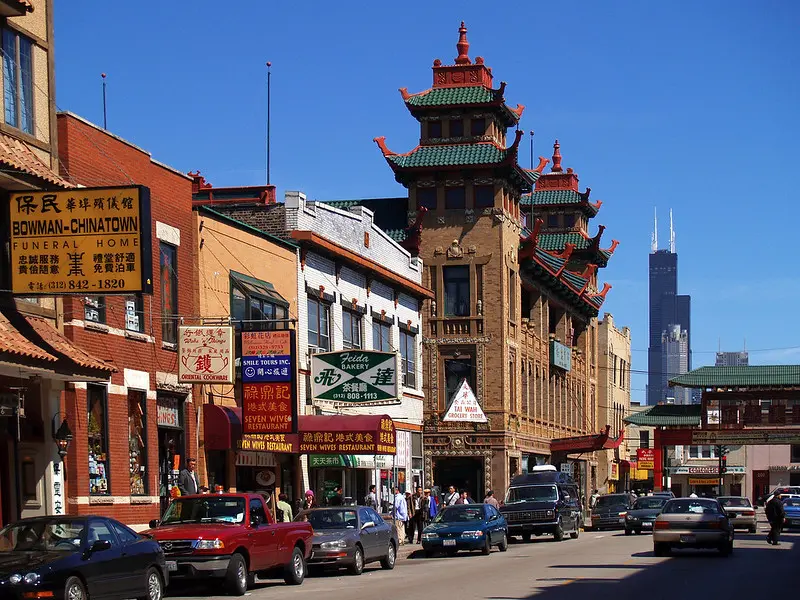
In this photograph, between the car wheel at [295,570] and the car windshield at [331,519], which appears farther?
the car windshield at [331,519]

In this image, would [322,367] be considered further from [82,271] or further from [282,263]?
[82,271]

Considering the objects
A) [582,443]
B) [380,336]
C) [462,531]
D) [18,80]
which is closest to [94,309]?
[18,80]

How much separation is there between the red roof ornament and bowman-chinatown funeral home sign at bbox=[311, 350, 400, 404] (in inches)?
1095

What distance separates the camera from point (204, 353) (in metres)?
30.5

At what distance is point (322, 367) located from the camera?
3816cm

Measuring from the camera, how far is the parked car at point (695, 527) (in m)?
31.9

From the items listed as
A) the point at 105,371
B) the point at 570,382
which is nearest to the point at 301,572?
the point at 105,371

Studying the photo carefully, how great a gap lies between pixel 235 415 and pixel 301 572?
806 centimetres

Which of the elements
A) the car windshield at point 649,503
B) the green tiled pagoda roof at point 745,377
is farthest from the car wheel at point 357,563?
the green tiled pagoda roof at point 745,377

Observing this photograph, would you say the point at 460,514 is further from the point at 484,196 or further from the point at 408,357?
the point at 484,196

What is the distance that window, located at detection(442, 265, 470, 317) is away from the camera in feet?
198

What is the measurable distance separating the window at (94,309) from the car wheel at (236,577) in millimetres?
7001

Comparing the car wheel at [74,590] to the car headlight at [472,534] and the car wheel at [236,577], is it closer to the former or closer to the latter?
the car wheel at [236,577]

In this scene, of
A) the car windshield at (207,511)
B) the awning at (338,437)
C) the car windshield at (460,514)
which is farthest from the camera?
the awning at (338,437)
